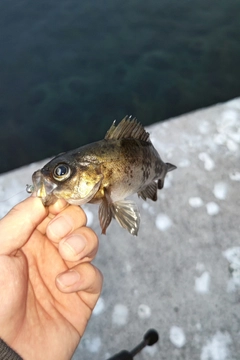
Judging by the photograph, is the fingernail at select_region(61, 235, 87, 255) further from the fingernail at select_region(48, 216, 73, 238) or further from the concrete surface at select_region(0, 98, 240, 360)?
the concrete surface at select_region(0, 98, 240, 360)

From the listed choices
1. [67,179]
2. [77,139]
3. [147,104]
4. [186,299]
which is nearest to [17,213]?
[67,179]

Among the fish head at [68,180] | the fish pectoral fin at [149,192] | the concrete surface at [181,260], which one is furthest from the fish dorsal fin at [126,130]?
the concrete surface at [181,260]

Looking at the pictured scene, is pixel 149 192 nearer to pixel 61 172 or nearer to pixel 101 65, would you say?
pixel 61 172

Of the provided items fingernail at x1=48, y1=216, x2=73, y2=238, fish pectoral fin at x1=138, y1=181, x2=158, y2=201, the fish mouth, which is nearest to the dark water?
fish pectoral fin at x1=138, y1=181, x2=158, y2=201

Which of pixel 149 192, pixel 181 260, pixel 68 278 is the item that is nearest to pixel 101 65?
pixel 181 260

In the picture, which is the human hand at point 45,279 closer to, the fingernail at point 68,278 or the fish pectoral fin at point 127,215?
the fingernail at point 68,278
